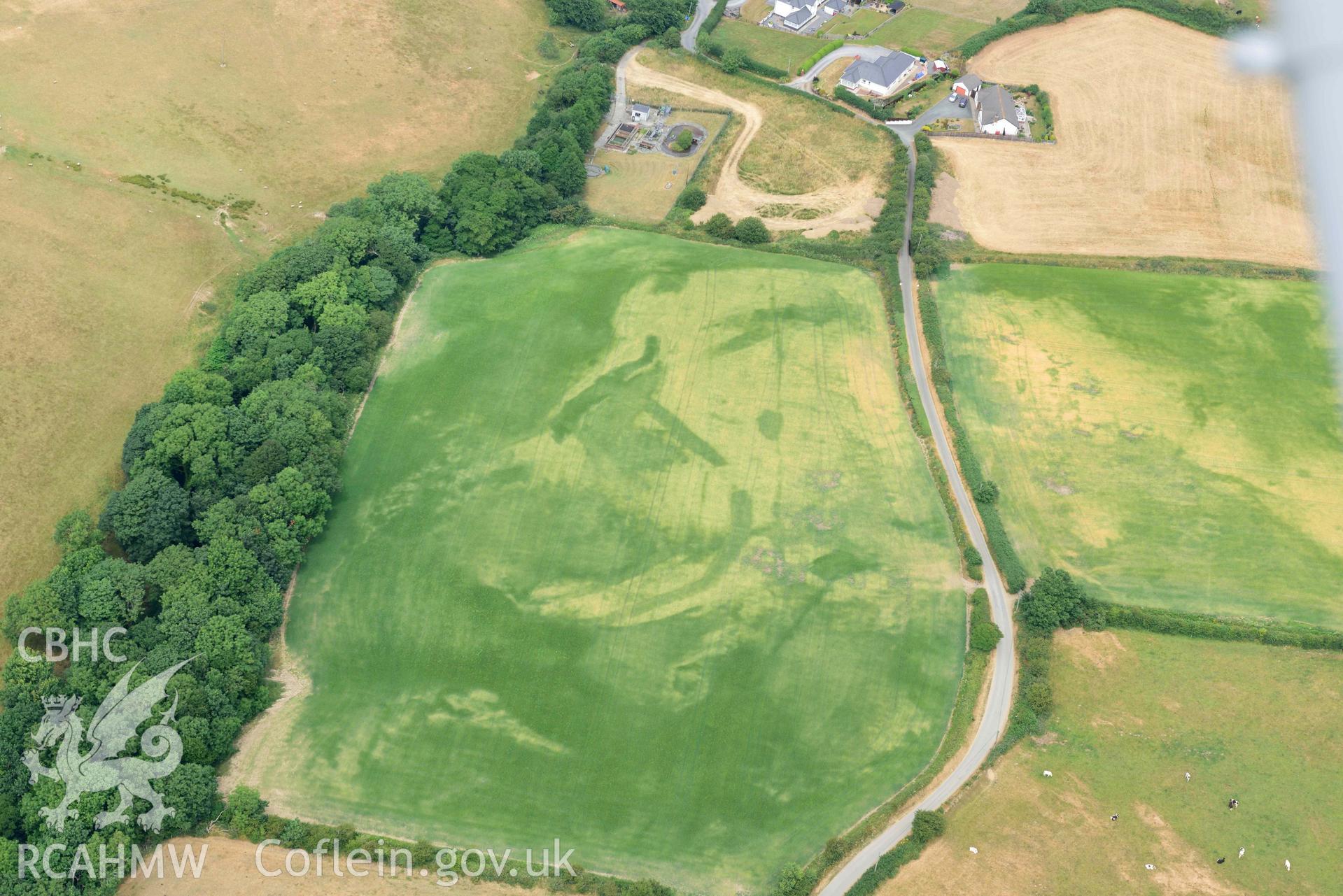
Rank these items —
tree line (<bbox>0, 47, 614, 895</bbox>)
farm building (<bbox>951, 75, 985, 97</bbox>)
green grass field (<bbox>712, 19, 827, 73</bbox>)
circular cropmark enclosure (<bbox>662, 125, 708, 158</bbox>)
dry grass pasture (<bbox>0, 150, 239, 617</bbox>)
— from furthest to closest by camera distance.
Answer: green grass field (<bbox>712, 19, 827, 73</bbox>) → farm building (<bbox>951, 75, 985, 97</bbox>) → circular cropmark enclosure (<bbox>662, 125, 708, 158</bbox>) → dry grass pasture (<bbox>0, 150, 239, 617</bbox>) → tree line (<bbox>0, 47, 614, 895</bbox>)

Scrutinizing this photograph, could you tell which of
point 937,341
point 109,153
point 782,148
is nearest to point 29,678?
point 109,153

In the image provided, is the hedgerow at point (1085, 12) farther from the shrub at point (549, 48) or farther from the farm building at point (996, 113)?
the shrub at point (549, 48)

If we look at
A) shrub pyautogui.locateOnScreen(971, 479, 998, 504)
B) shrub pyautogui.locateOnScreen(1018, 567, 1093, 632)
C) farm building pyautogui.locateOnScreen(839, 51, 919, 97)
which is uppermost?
farm building pyautogui.locateOnScreen(839, 51, 919, 97)

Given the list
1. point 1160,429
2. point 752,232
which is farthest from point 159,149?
point 1160,429

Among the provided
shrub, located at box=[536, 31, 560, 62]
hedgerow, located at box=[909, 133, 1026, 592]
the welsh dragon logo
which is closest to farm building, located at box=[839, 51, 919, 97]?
hedgerow, located at box=[909, 133, 1026, 592]

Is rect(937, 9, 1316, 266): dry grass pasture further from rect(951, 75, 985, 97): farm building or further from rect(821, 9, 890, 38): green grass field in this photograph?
rect(821, 9, 890, 38): green grass field

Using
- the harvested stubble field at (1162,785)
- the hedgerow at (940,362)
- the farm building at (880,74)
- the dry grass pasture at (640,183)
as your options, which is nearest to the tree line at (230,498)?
the dry grass pasture at (640,183)
